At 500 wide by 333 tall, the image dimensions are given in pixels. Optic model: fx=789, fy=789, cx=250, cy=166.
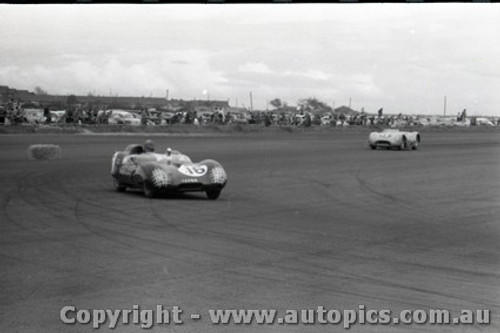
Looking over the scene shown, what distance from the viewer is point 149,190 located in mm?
13320

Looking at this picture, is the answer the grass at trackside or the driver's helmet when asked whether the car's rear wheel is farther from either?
the driver's helmet

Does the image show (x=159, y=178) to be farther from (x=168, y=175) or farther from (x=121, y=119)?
(x=121, y=119)

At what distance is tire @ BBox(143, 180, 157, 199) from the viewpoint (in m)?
13.2

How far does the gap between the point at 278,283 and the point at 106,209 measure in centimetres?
534

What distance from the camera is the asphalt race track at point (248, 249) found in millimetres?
6195

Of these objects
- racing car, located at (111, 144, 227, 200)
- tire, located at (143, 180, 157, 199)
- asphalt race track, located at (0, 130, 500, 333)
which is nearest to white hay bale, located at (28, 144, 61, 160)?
asphalt race track, located at (0, 130, 500, 333)

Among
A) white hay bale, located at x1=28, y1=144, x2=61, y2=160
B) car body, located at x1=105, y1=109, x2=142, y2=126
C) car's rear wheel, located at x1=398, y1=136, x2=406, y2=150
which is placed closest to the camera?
white hay bale, located at x1=28, y1=144, x2=61, y2=160

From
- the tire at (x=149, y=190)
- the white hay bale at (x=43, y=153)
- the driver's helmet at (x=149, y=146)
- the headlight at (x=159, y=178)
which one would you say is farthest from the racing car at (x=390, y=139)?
the headlight at (x=159, y=178)

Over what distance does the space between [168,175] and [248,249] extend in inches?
193

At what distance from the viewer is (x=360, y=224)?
1091 cm

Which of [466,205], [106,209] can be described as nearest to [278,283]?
[106,209]

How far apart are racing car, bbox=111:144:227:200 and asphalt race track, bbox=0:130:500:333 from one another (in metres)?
0.25

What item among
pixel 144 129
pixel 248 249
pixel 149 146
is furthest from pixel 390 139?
pixel 248 249

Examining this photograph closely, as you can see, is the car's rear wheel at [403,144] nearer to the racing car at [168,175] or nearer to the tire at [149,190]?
the racing car at [168,175]
